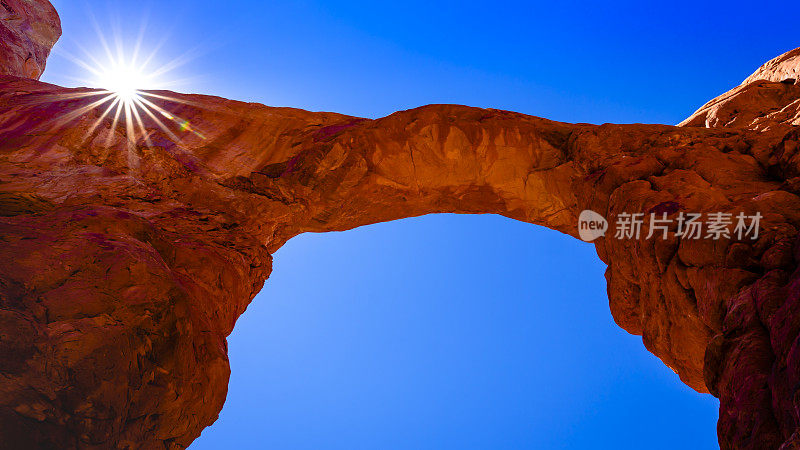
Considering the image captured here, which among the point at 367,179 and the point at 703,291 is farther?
the point at 367,179

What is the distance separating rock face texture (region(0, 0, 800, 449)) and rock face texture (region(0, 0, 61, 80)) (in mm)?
7277

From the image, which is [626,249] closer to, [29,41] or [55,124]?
[55,124]

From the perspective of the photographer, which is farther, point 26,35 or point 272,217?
point 26,35

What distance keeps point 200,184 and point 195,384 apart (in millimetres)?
6727

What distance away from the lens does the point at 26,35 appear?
22406 millimetres

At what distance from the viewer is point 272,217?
13.1 meters

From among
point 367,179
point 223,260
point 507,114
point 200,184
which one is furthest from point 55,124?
point 507,114

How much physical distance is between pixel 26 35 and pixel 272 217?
19.0 m

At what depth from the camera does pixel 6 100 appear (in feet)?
44.4

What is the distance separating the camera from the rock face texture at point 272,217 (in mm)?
6586

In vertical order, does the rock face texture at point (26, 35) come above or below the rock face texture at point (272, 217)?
above

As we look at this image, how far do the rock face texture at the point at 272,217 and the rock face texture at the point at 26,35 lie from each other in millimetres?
7277

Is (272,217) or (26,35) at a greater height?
(26,35)

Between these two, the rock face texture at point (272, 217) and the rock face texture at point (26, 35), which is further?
the rock face texture at point (26, 35)
